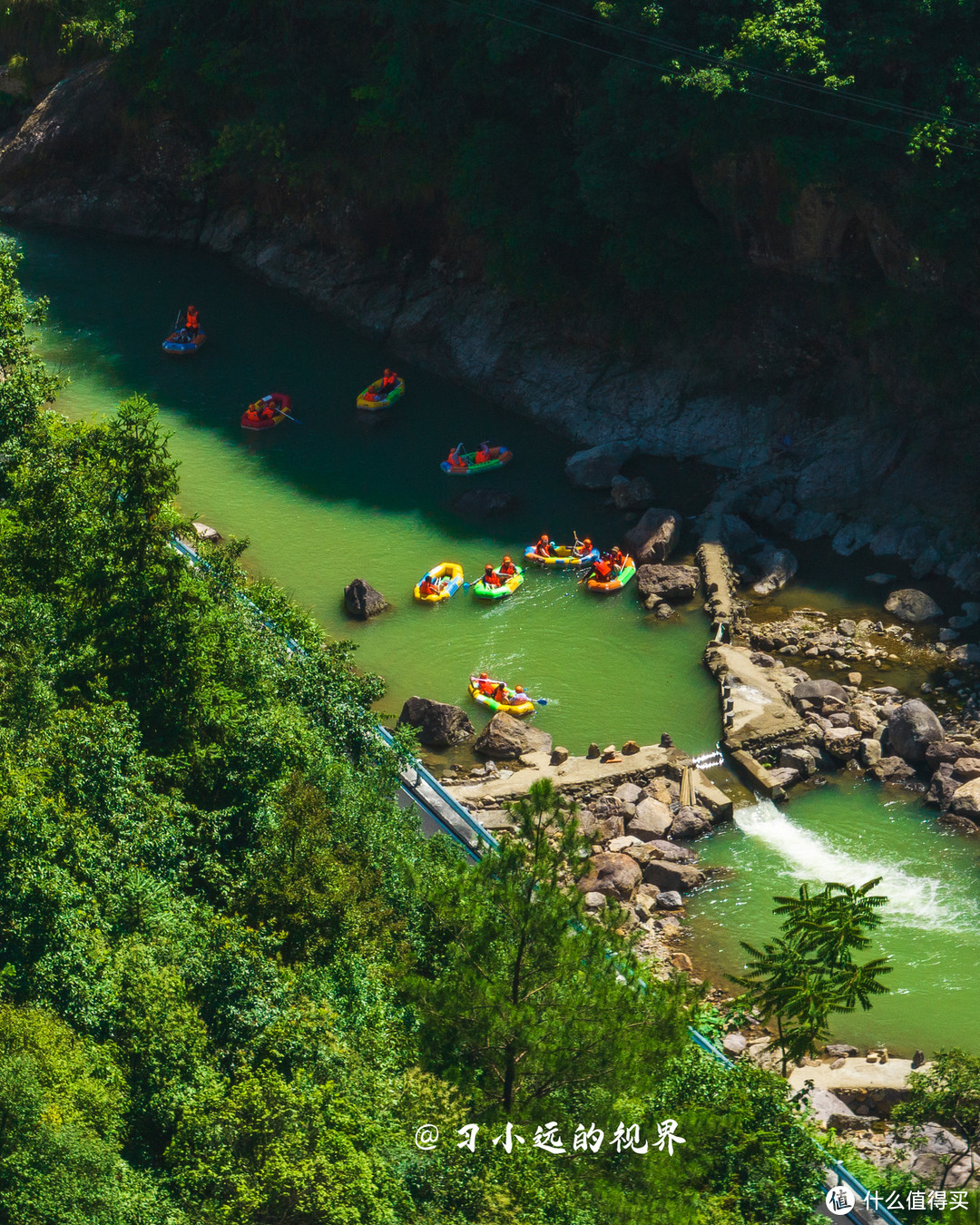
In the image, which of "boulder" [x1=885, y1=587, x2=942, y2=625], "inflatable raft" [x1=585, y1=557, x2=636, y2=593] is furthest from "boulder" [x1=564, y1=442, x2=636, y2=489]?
"boulder" [x1=885, y1=587, x2=942, y2=625]

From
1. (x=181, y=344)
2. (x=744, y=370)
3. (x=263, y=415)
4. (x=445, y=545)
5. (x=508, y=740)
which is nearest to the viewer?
(x=508, y=740)

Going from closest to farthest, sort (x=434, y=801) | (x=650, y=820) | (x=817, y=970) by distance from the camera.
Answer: (x=817, y=970), (x=434, y=801), (x=650, y=820)

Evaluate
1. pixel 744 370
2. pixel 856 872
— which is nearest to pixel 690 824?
pixel 856 872

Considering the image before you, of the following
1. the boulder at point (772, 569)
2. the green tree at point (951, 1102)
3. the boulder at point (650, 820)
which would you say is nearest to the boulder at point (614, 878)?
the boulder at point (650, 820)

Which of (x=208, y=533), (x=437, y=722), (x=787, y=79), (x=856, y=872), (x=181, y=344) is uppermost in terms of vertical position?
(x=787, y=79)

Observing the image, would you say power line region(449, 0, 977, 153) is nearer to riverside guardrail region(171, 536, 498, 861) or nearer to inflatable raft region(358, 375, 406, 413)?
inflatable raft region(358, 375, 406, 413)

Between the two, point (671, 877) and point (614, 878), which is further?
point (671, 877)

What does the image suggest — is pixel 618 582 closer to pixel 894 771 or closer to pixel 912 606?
pixel 912 606
